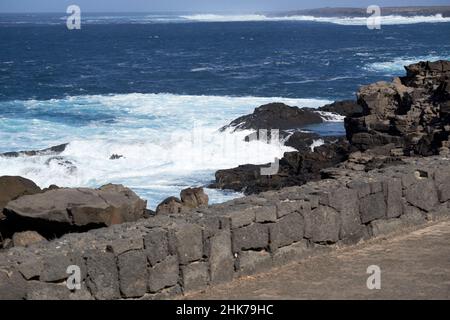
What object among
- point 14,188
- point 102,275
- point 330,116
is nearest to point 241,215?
point 102,275

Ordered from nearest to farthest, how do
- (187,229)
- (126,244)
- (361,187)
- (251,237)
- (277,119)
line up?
(126,244) < (187,229) < (251,237) < (361,187) < (277,119)

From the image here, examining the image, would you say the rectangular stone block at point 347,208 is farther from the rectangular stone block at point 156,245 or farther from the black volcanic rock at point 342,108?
the black volcanic rock at point 342,108

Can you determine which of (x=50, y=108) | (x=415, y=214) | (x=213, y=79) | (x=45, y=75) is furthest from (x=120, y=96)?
(x=415, y=214)

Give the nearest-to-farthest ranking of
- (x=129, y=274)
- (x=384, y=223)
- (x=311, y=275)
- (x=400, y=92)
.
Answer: (x=129, y=274)
(x=311, y=275)
(x=384, y=223)
(x=400, y=92)

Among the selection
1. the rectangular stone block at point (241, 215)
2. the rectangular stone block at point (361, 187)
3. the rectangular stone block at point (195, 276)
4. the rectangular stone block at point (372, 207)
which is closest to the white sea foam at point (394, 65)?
the rectangular stone block at point (372, 207)

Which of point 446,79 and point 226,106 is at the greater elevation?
point 446,79

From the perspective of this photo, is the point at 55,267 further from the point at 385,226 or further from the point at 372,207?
the point at 385,226

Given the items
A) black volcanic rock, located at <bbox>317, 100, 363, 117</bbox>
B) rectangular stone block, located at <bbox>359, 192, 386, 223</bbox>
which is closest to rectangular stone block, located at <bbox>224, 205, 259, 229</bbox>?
rectangular stone block, located at <bbox>359, 192, 386, 223</bbox>

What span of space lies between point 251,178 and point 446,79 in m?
8.28

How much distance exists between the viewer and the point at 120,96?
47.8 meters

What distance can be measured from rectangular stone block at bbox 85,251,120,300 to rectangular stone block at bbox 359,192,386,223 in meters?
3.52

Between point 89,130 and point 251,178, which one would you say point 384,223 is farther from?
point 89,130

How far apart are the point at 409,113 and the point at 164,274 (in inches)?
766

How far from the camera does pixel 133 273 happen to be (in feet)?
25.6
